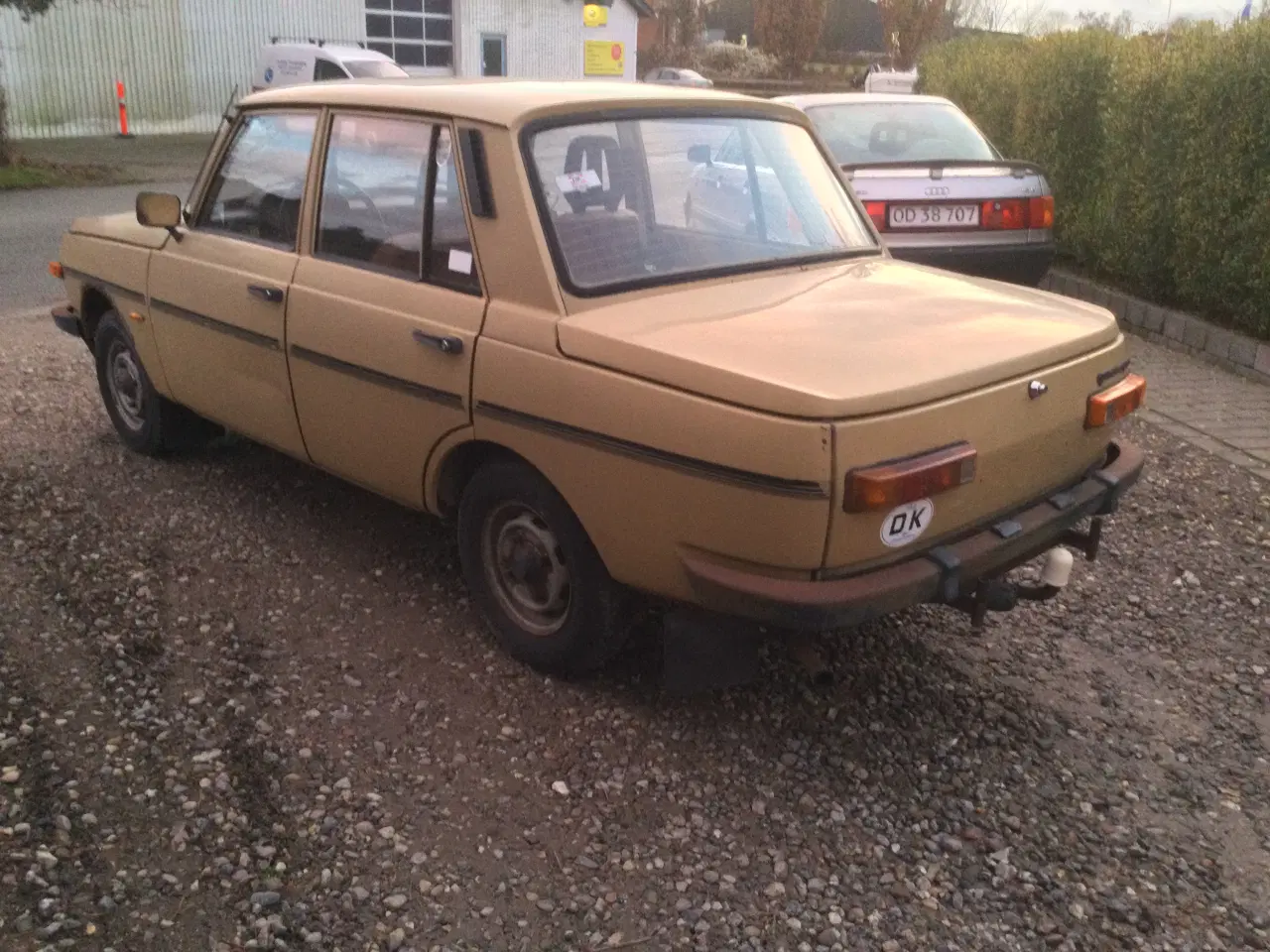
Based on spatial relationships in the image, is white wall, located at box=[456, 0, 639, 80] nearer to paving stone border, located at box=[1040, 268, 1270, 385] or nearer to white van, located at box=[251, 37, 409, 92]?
white van, located at box=[251, 37, 409, 92]

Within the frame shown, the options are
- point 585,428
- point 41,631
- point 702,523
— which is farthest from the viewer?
point 41,631

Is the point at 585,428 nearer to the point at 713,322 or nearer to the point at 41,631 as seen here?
the point at 713,322

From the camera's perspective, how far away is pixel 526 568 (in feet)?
12.7

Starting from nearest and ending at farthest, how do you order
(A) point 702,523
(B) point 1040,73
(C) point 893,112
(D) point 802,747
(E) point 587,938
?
(E) point 587,938, (A) point 702,523, (D) point 802,747, (C) point 893,112, (B) point 1040,73

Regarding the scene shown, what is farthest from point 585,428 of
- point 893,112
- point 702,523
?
point 893,112

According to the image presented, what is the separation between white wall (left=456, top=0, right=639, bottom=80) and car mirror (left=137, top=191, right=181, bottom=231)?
27.9 meters

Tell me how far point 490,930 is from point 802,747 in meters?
1.15

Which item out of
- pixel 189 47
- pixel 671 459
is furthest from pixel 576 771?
pixel 189 47

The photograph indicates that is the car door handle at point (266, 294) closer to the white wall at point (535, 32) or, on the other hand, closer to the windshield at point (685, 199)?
the windshield at point (685, 199)

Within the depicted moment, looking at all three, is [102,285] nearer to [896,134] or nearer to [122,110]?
[896,134]

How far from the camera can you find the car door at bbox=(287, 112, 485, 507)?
381 centimetres

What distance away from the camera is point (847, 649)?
165 inches

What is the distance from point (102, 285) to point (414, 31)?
27.9 meters

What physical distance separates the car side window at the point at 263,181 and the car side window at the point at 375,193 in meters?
0.19
